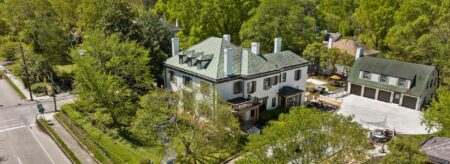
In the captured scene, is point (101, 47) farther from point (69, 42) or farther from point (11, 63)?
point (11, 63)

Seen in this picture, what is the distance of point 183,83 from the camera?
3484cm

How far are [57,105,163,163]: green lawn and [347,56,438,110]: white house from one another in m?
29.2

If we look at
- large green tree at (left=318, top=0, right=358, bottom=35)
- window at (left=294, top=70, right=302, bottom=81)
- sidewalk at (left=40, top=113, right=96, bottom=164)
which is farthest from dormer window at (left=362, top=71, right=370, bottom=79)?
large green tree at (left=318, top=0, right=358, bottom=35)

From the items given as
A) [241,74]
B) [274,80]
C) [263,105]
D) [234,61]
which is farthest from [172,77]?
[274,80]

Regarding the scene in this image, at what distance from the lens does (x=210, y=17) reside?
5181cm

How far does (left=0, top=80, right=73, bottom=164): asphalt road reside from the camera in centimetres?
2742

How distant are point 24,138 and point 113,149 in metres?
9.82

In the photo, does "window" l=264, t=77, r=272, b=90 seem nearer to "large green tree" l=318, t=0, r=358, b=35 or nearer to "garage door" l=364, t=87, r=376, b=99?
"garage door" l=364, t=87, r=376, b=99

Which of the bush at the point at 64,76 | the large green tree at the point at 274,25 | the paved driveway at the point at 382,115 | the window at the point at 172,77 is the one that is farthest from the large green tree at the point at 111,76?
the paved driveway at the point at 382,115

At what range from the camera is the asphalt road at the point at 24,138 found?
90.0ft

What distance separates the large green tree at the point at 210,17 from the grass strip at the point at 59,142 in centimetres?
2392

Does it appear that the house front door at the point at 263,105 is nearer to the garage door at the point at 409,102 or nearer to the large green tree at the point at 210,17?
the garage door at the point at 409,102

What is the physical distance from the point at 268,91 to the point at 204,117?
1091 centimetres

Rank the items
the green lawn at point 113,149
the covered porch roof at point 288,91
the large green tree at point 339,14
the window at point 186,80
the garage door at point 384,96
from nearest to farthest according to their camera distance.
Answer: the green lawn at point 113,149, the window at point 186,80, the covered porch roof at point 288,91, the garage door at point 384,96, the large green tree at point 339,14
